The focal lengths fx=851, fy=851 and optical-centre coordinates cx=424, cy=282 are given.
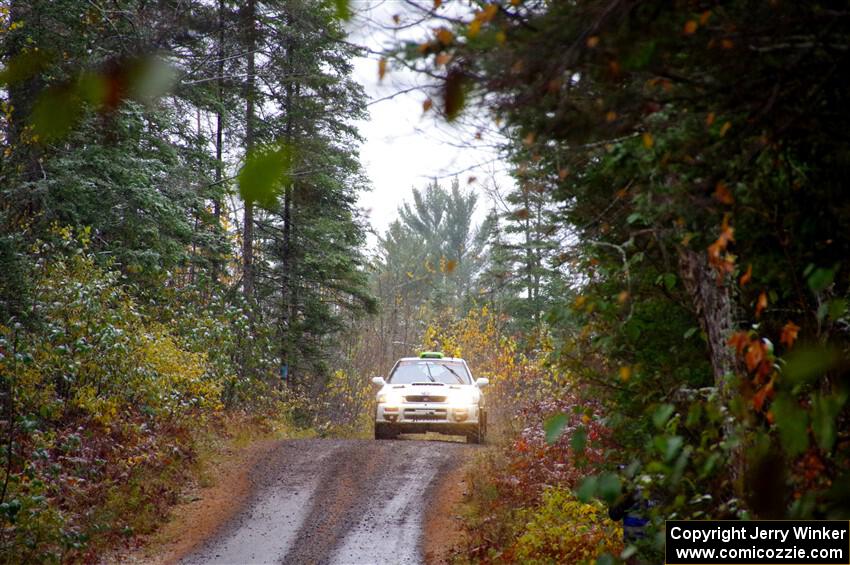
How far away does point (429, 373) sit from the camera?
17.2m

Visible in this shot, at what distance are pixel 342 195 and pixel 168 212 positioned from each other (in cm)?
948

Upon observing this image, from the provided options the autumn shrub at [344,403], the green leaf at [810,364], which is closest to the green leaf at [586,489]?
the green leaf at [810,364]

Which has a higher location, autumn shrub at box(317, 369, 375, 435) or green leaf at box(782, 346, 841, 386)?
green leaf at box(782, 346, 841, 386)

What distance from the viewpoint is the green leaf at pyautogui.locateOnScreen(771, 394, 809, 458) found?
255 cm

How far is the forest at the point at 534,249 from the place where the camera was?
3123 mm

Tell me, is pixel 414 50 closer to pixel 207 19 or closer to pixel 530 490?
pixel 207 19

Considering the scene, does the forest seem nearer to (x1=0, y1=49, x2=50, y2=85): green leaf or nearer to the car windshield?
(x1=0, y1=49, x2=50, y2=85): green leaf

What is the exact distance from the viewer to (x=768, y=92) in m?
3.28

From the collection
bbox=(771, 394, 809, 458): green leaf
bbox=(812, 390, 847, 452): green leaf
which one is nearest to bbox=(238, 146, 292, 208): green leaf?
bbox=(771, 394, 809, 458): green leaf

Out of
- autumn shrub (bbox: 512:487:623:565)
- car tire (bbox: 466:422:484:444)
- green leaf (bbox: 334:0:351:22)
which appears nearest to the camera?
green leaf (bbox: 334:0:351:22)

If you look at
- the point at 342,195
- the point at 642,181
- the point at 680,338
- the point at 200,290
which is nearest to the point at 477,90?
the point at 642,181

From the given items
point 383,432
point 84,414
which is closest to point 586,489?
point 84,414
